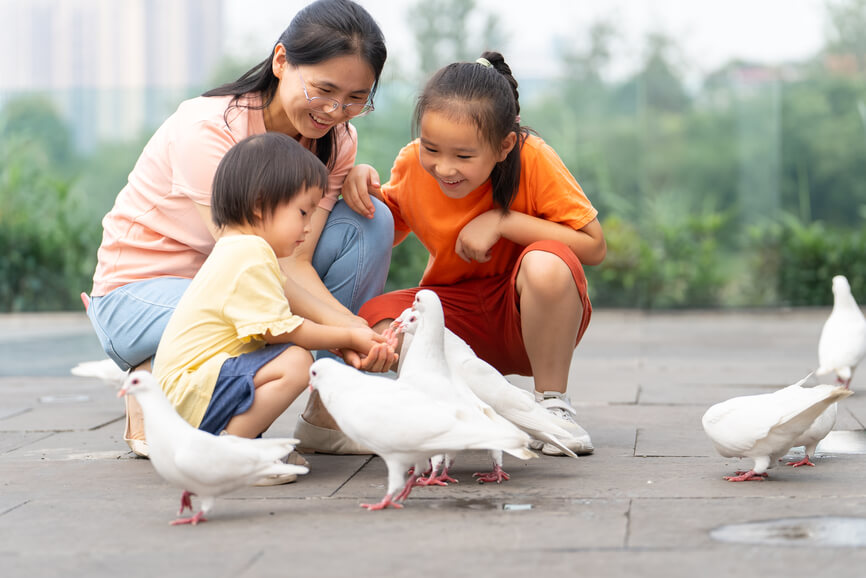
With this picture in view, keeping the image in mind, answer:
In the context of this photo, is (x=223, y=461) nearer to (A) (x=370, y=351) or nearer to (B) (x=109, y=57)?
(A) (x=370, y=351)

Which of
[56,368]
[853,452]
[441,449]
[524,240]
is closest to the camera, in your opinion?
[441,449]

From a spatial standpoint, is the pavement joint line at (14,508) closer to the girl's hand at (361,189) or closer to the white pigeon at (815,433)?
the girl's hand at (361,189)

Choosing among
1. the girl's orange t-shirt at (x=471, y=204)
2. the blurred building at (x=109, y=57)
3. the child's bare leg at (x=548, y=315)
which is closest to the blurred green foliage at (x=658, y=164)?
the blurred building at (x=109, y=57)

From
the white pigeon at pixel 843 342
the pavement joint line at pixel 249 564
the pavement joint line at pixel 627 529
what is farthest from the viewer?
the white pigeon at pixel 843 342

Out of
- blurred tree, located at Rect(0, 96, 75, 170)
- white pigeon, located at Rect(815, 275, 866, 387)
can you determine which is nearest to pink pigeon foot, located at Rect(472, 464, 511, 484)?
white pigeon, located at Rect(815, 275, 866, 387)

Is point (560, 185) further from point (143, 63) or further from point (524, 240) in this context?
point (143, 63)

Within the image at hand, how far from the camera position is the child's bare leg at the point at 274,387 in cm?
289

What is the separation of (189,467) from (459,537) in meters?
0.64

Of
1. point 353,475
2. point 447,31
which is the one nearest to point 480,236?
point 353,475

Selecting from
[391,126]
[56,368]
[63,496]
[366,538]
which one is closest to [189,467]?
[366,538]

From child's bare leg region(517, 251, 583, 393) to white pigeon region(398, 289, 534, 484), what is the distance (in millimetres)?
556

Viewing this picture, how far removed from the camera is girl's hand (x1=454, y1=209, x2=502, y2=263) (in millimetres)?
3426

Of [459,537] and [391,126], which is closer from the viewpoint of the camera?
[459,537]

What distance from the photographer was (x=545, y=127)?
31.2ft
